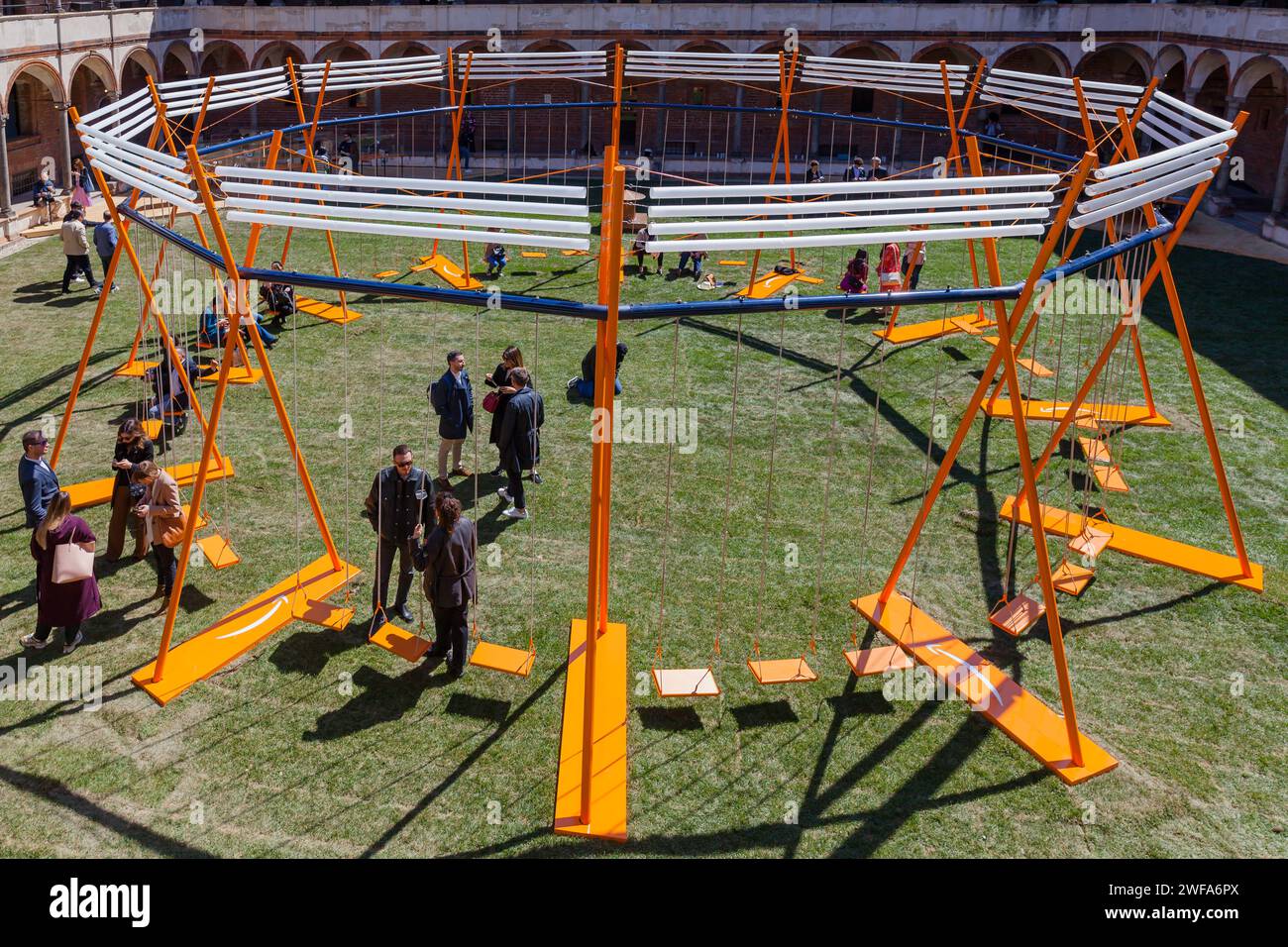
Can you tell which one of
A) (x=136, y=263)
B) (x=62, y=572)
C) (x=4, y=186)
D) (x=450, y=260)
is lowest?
(x=62, y=572)

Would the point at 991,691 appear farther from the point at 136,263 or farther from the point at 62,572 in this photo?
the point at 136,263

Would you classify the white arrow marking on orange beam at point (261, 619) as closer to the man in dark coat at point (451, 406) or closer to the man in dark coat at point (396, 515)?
the man in dark coat at point (396, 515)

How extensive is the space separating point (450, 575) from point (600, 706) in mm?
1557

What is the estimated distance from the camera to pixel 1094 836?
310 inches

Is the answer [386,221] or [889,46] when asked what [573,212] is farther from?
[889,46]

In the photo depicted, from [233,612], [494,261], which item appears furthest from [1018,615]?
[494,261]


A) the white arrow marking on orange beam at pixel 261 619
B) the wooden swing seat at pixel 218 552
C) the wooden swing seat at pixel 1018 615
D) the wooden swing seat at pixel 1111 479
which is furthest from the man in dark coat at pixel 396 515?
the wooden swing seat at pixel 1111 479

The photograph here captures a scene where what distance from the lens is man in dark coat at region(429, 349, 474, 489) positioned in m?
12.2

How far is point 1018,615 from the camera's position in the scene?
1020cm

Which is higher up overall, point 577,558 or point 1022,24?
point 1022,24

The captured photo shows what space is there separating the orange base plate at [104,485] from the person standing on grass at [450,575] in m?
3.86

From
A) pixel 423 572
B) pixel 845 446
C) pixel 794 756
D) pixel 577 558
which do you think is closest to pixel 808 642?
pixel 794 756

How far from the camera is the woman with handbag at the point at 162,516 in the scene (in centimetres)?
1005

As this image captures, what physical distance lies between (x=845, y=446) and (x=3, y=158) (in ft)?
65.3
